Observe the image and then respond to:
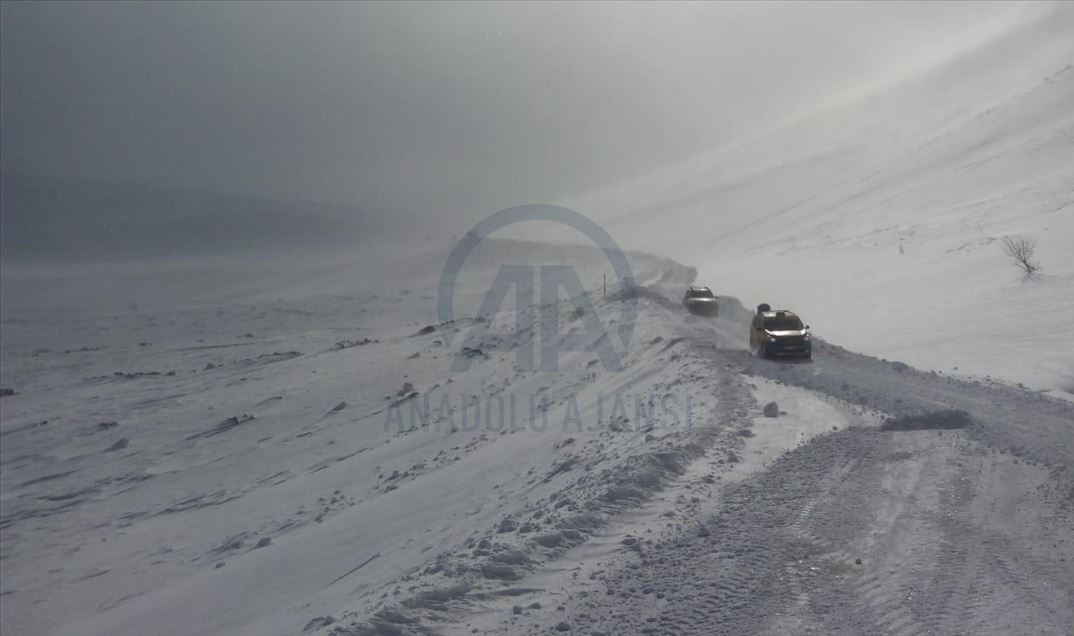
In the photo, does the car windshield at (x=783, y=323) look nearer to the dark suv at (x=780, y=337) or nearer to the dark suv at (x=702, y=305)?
the dark suv at (x=780, y=337)

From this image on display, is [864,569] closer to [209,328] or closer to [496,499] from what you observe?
[496,499]

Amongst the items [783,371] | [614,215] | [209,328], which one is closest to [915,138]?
[614,215]

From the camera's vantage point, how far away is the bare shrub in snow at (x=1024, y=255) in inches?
1121

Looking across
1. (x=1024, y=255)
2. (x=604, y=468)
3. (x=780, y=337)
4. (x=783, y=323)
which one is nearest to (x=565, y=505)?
(x=604, y=468)

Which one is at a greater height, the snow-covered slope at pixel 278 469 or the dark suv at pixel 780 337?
the dark suv at pixel 780 337

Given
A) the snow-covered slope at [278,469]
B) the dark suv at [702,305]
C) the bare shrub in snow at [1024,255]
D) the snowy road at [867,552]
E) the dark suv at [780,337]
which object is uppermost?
the bare shrub in snow at [1024,255]

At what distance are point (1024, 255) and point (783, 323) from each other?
43.4 ft

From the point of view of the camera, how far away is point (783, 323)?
2222 cm

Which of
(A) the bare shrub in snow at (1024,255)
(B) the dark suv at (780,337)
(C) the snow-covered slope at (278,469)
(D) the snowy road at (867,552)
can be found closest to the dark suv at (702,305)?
(C) the snow-covered slope at (278,469)

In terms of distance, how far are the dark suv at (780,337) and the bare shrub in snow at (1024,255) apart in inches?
453

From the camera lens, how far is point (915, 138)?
94500 millimetres

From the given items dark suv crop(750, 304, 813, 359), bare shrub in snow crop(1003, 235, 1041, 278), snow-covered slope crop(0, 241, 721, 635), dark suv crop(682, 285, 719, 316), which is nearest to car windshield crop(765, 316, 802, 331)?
dark suv crop(750, 304, 813, 359)

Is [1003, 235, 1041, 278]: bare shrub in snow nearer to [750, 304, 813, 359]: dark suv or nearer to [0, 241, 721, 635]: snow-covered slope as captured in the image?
[750, 304, 813, 359]: dark suv

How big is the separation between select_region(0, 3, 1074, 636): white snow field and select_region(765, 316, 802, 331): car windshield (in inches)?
57.3
